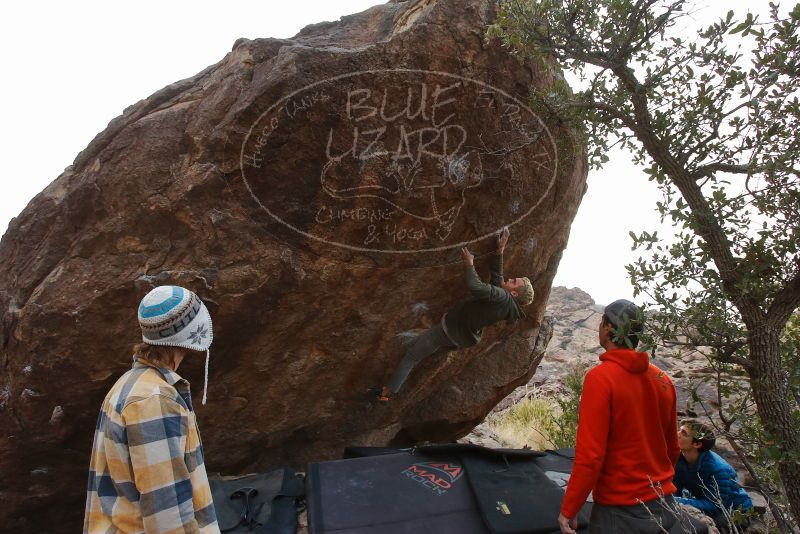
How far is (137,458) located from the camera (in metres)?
2.22

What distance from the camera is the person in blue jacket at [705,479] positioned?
4871mm

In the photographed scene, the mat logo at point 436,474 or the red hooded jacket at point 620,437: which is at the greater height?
the red hooded jacket at point 620,437

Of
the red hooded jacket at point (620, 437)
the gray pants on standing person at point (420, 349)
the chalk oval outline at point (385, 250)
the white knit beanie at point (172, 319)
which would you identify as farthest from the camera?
the gray pants on standing person at point (420, 349)

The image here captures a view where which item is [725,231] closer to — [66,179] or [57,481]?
[66,179]

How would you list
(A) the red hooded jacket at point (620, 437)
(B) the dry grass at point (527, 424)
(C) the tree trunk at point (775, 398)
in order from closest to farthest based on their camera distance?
(A) the red hooded jacket at point (620, 437)
(C) the tree trunk at point (775, 398)
(B) the dry grass at point (527, 424)

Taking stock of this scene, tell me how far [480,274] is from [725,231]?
2277 mm

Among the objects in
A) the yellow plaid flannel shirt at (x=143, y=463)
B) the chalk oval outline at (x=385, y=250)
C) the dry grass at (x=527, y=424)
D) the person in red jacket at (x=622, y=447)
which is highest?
the chalk oval outline at (x=385, y=250)

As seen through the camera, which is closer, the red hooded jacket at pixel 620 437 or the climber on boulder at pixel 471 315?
the red hooded jacket at pixel 620 437

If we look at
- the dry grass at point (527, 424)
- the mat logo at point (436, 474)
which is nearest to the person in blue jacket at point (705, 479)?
the mat logo at point (436, 474)

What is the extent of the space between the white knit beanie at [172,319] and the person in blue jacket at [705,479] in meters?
4.18

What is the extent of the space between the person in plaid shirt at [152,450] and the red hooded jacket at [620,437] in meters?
2.01

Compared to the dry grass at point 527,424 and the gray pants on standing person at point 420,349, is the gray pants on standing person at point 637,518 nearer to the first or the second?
the gray pants on standing person at point 420,349

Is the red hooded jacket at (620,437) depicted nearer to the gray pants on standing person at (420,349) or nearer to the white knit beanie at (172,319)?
the white knit beanie at (172,319)

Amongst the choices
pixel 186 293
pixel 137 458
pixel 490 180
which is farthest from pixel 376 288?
pixel 137 458
